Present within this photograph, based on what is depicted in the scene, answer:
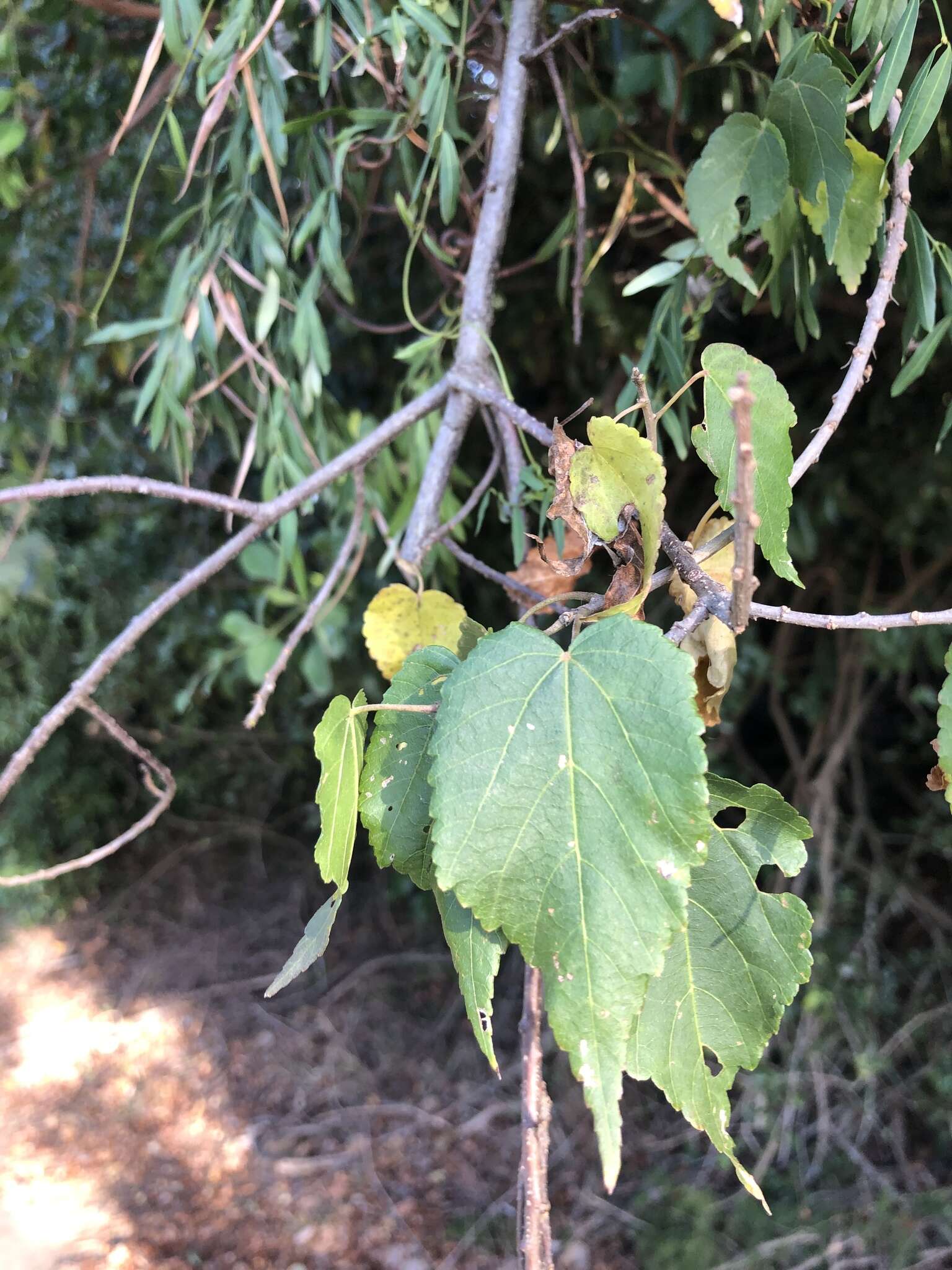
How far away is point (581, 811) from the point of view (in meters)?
0.34

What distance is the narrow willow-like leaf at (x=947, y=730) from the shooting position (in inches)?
15.0

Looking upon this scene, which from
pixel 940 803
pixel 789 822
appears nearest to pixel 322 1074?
pixel 940 803

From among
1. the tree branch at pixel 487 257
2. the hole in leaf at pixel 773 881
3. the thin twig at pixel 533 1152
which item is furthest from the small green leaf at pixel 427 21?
the hole in leaf at pixel 773 881

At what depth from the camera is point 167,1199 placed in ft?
5.27

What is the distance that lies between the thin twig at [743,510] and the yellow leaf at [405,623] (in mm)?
296

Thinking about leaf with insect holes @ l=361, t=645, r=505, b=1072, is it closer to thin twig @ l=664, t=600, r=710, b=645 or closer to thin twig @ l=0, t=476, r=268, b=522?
thin twig @ l=664, t=600, r=710, b=645

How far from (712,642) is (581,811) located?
132mm

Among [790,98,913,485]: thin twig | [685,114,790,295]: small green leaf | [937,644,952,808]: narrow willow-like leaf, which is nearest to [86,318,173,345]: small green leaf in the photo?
[685,114,790,295]: small green leaf

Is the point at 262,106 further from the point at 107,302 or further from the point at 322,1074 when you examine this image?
the point at 322,1074

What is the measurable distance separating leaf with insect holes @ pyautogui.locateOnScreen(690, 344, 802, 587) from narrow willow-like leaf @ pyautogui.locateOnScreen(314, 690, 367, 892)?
0.69ft

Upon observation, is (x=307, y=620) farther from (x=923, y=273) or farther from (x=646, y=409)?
(x=923, y=273)

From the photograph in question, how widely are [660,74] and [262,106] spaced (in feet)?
1.28

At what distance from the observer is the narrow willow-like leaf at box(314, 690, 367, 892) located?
396 millimetres

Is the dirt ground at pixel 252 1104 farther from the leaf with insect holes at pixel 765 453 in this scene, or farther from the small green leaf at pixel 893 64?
the small green leaf at pixel 893 64
